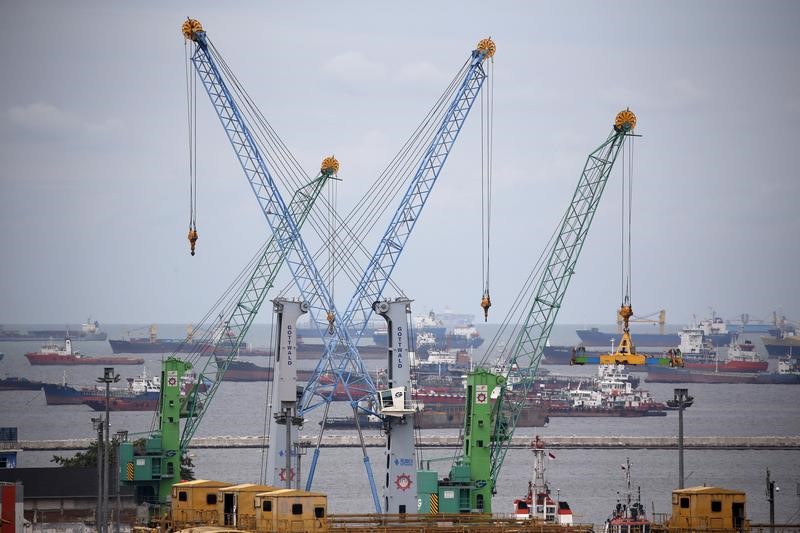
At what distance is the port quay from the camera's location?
17400cm

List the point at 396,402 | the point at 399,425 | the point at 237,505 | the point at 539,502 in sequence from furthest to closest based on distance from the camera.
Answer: the point at 539,502 < the point at 399,425 < the point at 396,402 < the point at 237,505

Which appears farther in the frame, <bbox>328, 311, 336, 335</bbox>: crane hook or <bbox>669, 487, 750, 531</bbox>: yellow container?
<bbox>328, 311, 336, 335</bbox>: crane hook

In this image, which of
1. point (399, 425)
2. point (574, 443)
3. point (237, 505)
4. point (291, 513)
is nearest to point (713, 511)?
point (291, 513)

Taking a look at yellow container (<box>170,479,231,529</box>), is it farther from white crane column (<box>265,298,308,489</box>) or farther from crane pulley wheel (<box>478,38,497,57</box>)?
crane pulley wheel (<box>478,38,497,57</box>)

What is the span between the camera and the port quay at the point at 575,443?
17400 centimetres

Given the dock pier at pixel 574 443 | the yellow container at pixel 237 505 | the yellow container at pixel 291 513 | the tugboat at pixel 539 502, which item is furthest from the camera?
the dock pier at pixel 574 443

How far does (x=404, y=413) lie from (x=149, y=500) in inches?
1170

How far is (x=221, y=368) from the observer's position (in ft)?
406

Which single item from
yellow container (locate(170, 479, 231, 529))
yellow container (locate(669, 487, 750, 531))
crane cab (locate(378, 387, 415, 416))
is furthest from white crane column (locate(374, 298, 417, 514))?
yellow container (locate(669, 487, 750, 531))

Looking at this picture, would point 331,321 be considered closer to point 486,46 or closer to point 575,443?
point 486,46

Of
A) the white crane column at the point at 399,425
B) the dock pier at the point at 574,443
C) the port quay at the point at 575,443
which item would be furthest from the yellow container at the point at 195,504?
the port quay at the point at 575,443

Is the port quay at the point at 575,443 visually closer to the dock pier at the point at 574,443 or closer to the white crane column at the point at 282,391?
the dock pier at the point at 574,443

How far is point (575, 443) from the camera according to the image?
178m

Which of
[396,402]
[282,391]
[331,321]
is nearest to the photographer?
[396,402]
